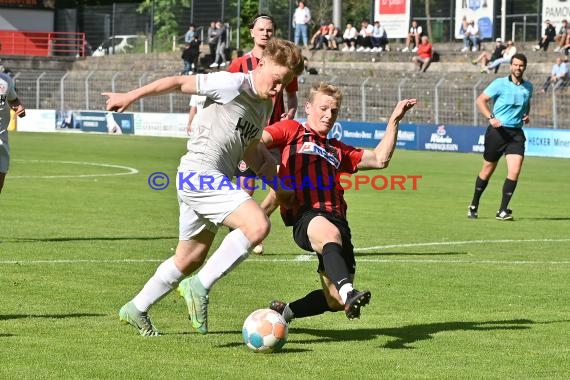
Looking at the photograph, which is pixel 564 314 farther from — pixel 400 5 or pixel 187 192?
pixel 400 5

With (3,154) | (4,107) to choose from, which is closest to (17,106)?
(4,107)

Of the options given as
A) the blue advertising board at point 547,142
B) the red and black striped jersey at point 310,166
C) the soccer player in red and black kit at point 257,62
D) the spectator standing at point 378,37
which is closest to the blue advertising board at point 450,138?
the blue advertising board at point 547,142

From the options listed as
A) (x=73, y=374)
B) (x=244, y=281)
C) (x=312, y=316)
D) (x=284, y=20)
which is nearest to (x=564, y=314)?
(x=312, y=316)

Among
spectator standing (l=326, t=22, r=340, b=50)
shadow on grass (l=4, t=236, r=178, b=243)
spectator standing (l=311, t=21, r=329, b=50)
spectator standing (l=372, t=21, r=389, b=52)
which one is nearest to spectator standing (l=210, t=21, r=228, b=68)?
spectator standing (l=311, t=21, r=329, b=50)

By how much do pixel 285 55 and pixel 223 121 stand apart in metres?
0.58

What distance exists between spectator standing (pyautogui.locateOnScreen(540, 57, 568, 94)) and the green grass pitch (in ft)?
52.7

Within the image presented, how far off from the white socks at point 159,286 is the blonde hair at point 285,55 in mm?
1473

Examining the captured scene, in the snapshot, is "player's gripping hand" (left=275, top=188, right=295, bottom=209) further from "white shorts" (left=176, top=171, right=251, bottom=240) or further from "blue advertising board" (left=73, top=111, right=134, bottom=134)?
"blue advertising board" (left=73, top=111, right=134, bottom=134)

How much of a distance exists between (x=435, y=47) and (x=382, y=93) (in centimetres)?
803

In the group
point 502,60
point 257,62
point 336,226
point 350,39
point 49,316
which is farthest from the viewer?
point 350,39

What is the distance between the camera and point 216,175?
7.68 m

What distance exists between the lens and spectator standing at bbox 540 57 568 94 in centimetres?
3625

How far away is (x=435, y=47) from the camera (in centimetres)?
4719

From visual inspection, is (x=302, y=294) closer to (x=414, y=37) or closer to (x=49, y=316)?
(x=49, y=316)
